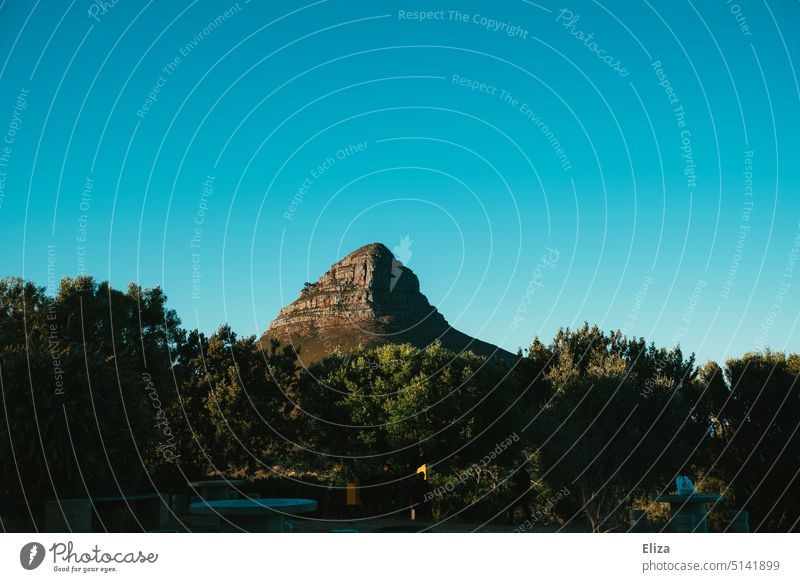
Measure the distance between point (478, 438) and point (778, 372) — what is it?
14.9 meters

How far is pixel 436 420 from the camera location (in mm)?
39906

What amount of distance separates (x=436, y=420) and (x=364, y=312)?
85549 millimetres

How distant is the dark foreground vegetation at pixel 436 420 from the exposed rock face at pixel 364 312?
60.5m

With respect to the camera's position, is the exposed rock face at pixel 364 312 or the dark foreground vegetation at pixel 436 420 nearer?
the dark foreground vegetation at pixel 436 420

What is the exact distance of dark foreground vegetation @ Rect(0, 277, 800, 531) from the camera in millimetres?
29938

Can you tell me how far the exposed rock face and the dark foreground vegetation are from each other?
60461 mm

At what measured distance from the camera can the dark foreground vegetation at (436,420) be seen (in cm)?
2994

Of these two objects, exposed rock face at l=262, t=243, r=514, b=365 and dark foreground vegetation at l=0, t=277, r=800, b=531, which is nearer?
dark foreground vegetation at l=0, t=277, r=800, b=531

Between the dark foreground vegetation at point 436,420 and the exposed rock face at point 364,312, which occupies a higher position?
the exposed rock face at point 364,312

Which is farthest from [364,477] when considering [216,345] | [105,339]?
[105,339]

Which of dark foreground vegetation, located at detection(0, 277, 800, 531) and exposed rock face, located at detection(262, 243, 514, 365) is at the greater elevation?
exposed rock face, located at detection(262, 243, 514, 365)

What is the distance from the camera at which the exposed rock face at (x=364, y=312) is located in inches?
4466

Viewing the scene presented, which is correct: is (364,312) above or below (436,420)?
above
